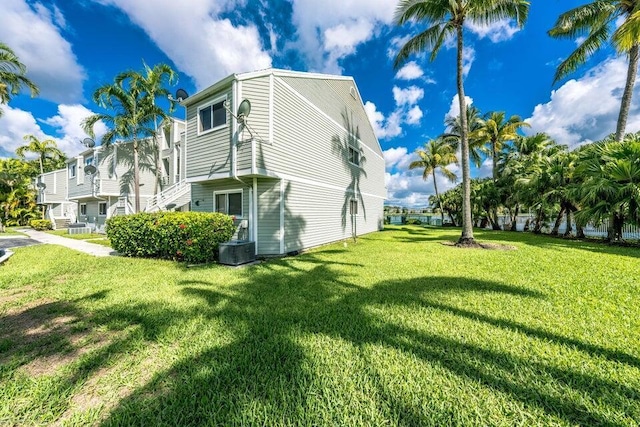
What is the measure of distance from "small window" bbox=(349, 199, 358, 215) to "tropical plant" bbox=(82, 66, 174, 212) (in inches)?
513

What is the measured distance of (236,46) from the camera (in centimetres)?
1223

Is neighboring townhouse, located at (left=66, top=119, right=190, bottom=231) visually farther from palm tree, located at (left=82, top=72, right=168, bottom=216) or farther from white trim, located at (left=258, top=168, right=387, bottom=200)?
white trim, located at (left=258, top=168, right=387, bottom=200)

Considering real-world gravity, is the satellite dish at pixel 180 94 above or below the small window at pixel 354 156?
above

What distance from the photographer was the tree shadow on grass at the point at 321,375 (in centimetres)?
191

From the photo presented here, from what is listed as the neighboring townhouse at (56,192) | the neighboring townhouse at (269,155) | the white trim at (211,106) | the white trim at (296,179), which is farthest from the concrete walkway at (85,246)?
the neighboring townhouse at (56,192)

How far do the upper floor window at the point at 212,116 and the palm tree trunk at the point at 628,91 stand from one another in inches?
669

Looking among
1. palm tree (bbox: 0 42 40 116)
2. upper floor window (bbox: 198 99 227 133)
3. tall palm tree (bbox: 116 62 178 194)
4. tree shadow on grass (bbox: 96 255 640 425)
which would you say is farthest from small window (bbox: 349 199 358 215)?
palm tree (bbox: 0 42 40 116)

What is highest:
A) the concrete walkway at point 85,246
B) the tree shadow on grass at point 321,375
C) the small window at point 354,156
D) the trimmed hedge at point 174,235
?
the small window at point 354,156

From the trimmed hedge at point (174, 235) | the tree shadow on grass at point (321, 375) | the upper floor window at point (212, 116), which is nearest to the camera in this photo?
the tree shadow on grass at point (321, 375)

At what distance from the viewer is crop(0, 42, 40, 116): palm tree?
39.9 feet

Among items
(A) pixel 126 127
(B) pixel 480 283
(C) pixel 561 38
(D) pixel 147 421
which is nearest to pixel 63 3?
(A) pixel 126 127

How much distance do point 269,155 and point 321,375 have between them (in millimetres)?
7311

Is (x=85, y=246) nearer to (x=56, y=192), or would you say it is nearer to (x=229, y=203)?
(x=229, y=203)

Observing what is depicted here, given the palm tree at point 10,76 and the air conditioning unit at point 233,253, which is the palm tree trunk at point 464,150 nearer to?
the air conditioning unit at point 233,253
